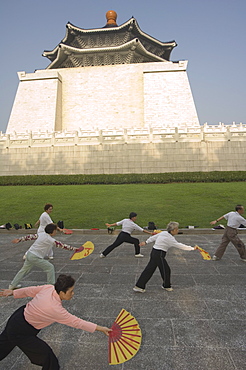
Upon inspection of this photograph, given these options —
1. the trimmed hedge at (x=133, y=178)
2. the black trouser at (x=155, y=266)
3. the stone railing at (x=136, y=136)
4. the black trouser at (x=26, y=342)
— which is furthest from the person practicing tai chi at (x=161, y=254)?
the stone railing at (x=136, y=136)

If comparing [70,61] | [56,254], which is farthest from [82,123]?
[56,254]

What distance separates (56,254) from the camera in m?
8.33

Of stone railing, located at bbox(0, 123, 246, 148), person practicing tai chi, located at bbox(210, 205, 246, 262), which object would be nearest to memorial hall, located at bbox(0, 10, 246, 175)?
stone railing, located at bbox(0, 123, 246, 148)

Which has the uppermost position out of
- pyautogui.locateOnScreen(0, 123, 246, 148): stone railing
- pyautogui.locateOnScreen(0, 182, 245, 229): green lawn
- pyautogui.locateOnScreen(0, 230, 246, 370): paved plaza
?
pyautogui.locateOnScreen(0, 123, 246, 148): stone railing

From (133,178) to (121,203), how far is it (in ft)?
21.9

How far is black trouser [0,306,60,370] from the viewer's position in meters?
2.75

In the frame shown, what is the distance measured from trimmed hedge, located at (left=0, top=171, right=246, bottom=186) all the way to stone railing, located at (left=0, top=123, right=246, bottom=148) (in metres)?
3.65

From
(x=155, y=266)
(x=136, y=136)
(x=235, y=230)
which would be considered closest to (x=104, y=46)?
(x=136, y=136)

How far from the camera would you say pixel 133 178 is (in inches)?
832

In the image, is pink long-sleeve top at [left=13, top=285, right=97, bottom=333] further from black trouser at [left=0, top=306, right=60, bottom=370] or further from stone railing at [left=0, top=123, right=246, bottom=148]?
stone railing at [left=0, top=123, right=246, bottom=148]

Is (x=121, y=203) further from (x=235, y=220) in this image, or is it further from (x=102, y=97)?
(x=102, y=97)

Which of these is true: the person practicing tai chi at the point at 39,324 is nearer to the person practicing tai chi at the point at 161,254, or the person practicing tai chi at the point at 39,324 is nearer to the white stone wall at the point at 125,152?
the person practicing tai chi at the point at 161,254

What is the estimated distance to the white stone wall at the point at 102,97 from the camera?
32.7 m

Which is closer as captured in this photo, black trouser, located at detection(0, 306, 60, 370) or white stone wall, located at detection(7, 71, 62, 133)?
black trouser, located at detection(0, 306, 60, 370)
